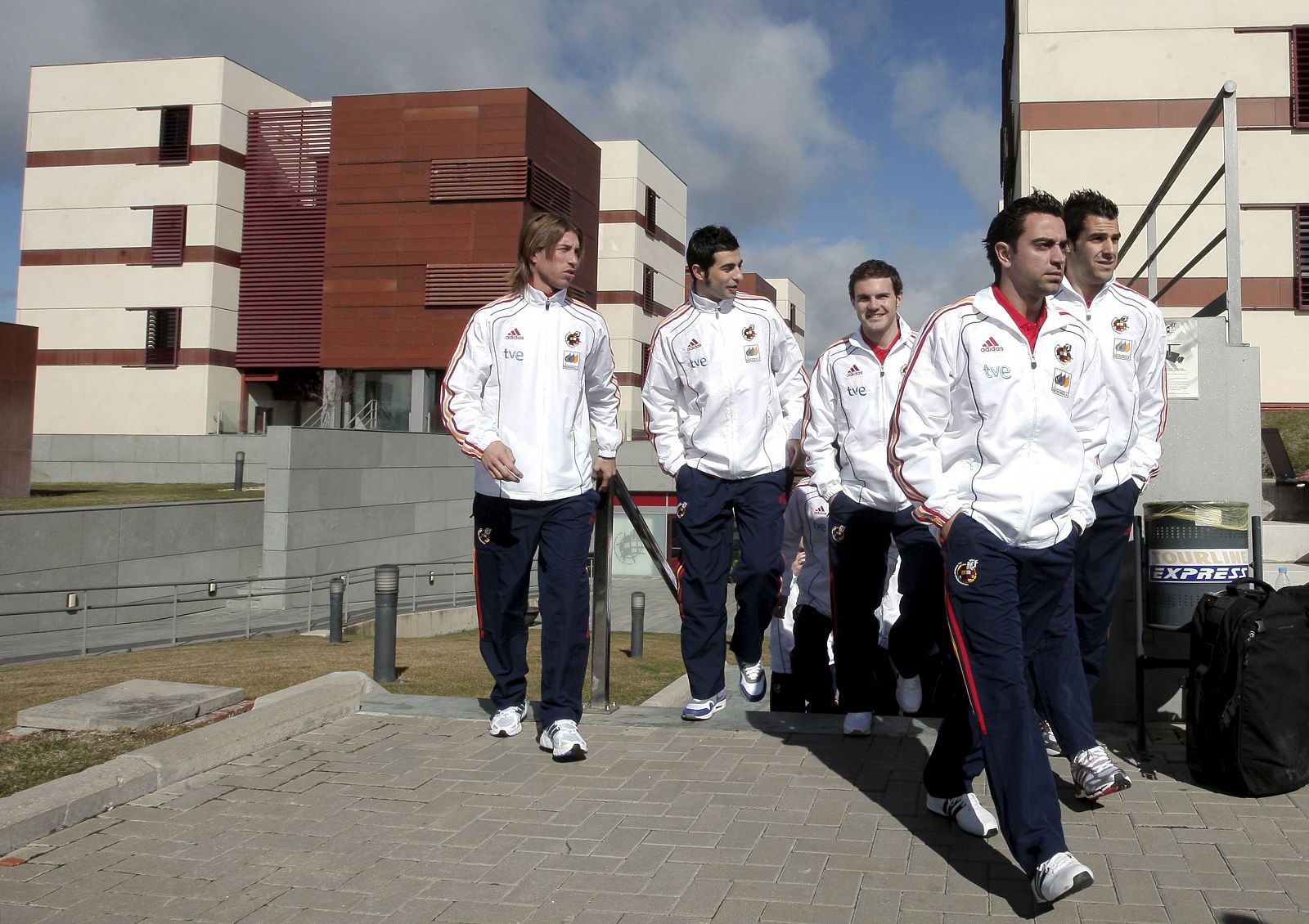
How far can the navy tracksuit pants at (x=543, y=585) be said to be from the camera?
4.78 metres

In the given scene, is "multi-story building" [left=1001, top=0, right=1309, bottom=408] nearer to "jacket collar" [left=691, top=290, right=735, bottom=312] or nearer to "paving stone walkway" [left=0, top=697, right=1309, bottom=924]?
"jacket collar" [left=691, top=290, right=735, bottom=312]

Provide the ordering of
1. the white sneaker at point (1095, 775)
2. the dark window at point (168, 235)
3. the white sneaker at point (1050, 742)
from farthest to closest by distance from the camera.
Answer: the dark window at point (168, 235) → the white sneaker at point (1050, 742) → the white sneaker at point (1095, 775)

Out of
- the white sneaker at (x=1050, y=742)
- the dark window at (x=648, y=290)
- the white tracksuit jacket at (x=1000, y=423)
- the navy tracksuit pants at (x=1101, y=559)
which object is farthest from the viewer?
the dark window at (x=648, y=290)

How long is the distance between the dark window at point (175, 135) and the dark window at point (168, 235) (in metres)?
1.72

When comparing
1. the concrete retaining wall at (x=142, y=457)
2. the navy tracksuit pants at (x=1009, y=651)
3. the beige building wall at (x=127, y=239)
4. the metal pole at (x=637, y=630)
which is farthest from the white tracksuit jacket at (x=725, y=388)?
the beige building wall at (x=127, y=239)

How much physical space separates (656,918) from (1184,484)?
3.55 meters

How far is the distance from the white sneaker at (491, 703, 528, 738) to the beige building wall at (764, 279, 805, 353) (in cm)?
6906

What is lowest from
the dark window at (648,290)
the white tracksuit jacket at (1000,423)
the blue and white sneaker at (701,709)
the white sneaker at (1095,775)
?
the blue and white sneaker at (701,709)

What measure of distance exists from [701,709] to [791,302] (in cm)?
7645

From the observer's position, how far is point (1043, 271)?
346 centimetres

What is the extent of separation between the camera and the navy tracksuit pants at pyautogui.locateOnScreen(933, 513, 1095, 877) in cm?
312

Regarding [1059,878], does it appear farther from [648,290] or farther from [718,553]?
[648,290]

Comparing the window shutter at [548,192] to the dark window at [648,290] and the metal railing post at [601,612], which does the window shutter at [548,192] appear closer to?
the dark window at [648,290]

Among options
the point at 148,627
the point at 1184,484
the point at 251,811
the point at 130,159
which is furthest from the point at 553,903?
the point at 130,159
